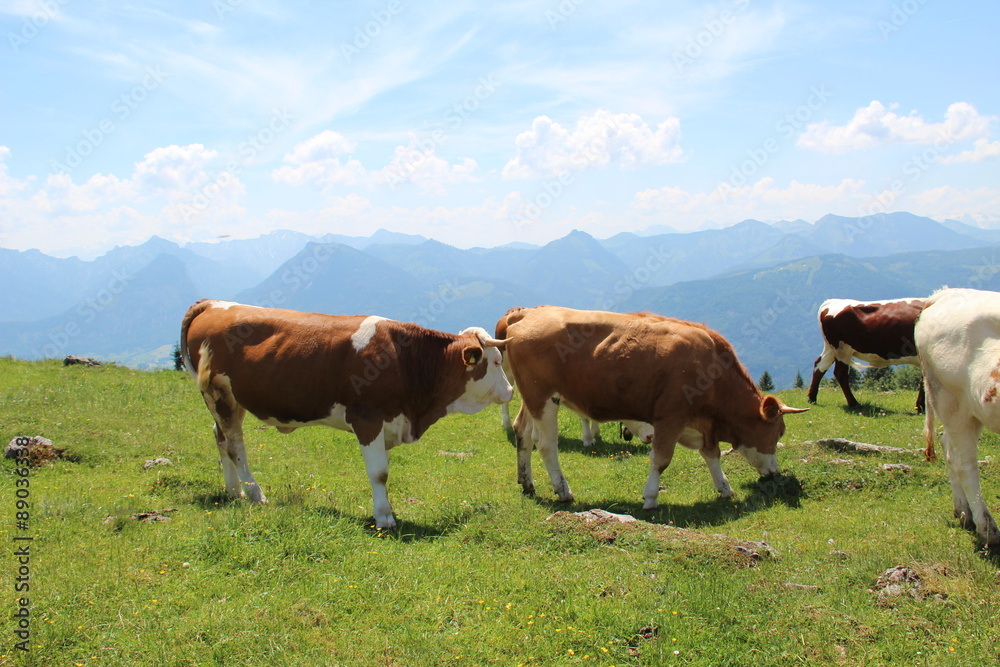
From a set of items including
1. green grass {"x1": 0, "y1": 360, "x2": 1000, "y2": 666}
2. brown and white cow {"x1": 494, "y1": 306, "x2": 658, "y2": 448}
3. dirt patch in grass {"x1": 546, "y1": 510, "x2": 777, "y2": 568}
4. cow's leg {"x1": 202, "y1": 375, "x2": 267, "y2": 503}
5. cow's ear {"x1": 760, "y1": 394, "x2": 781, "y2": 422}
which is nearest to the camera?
green grass {"x1": 0, "y1": 360, "x2": 1000, "y2": 666}

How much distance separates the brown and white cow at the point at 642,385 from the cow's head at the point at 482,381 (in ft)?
1.90

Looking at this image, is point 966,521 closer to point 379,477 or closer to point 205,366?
point 379,477

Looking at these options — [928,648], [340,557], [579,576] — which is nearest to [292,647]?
[340,557]

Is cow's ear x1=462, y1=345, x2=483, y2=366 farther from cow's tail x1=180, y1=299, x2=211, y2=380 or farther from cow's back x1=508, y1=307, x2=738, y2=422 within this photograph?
cow's tail x1=180, y1=299, x2=211, y2=380

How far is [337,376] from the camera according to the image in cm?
1017

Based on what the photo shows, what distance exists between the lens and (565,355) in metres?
11.4

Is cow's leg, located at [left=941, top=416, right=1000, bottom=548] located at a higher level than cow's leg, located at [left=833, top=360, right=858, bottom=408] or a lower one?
higher

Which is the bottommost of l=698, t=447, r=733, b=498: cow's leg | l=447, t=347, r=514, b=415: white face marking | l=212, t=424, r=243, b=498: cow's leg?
l=698, t=447, r=733, b=498: cow's leg

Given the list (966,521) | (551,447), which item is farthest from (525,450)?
(966,521)

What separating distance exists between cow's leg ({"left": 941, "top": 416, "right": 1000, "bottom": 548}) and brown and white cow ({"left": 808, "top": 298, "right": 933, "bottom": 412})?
11.4 meters

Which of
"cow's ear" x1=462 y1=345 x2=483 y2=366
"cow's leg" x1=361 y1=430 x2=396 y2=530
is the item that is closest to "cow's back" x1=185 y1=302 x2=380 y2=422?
"cow's leg" x1=361 y1=430 x2=396 y2=530

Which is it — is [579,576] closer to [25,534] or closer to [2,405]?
[25,534]

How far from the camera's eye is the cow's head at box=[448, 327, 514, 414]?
11.2m

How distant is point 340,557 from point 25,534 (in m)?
3.91
